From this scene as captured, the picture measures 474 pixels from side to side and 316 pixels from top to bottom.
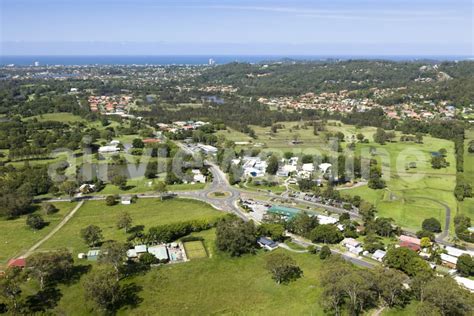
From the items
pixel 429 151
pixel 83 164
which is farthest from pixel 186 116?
pixel 429 151

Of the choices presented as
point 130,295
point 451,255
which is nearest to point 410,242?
point 451,255

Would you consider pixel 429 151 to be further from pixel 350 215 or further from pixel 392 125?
pixel 350 215

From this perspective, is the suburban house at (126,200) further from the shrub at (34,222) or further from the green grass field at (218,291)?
the green grass field at (218,291)

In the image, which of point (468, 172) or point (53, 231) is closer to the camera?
point (53, 231)

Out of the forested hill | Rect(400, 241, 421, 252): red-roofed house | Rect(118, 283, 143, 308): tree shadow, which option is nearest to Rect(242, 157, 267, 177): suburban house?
Rect(400, 241, 421, 252): red-roofed house

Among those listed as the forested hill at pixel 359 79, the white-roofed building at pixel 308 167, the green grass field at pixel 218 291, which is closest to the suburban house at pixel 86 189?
the green grass field at pixel 218 291

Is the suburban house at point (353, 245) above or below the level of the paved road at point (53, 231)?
below

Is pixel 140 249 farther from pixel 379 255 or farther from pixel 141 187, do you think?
pixel 379 255
